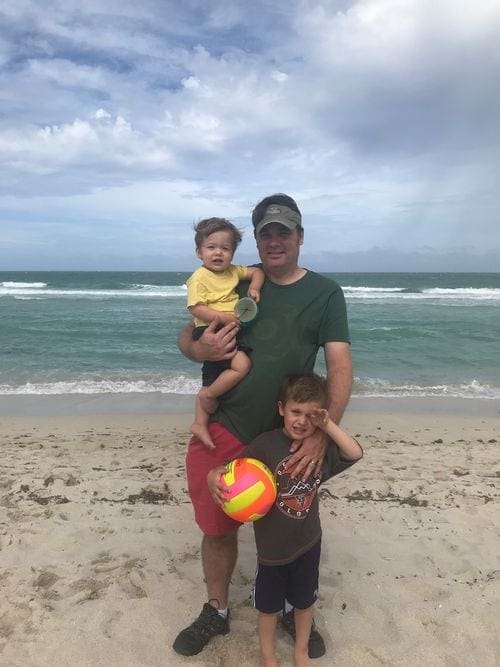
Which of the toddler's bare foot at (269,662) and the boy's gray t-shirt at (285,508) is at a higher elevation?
the boy's gray t-shirt at (285,508)

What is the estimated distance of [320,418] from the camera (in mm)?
2518

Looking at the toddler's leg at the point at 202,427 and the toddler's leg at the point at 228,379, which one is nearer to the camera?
the toddler's leg at the point at 228,379

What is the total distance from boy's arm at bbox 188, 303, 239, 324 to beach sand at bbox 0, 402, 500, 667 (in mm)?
1946

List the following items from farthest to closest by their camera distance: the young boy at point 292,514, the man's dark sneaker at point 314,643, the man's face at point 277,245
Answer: the man's dark sneaker at point 314,643
the man's face at point 277,245
the young boy at point 292,514

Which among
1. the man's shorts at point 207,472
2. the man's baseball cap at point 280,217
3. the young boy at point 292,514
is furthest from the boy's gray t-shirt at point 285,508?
the man's baseball cap at point 280,217

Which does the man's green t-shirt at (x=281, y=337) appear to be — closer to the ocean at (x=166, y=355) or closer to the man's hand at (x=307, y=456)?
the man's hand at (x=307, y=456)

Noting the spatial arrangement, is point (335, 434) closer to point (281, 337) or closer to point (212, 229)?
point (281, 337)

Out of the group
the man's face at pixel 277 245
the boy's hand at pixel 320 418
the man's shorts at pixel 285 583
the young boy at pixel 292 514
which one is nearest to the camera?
the boy's hand at pixel 320 418

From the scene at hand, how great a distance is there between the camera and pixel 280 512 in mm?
2656

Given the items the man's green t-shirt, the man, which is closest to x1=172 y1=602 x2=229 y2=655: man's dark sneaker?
the man

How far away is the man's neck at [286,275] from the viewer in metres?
2.94

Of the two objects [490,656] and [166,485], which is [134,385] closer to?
[166,485]

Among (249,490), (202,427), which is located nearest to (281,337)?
(202,427)

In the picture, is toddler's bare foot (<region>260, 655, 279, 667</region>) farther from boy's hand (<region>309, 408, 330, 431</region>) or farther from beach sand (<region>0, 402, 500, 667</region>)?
boy's hand (<region>309, 408, 330, 431</region>)
